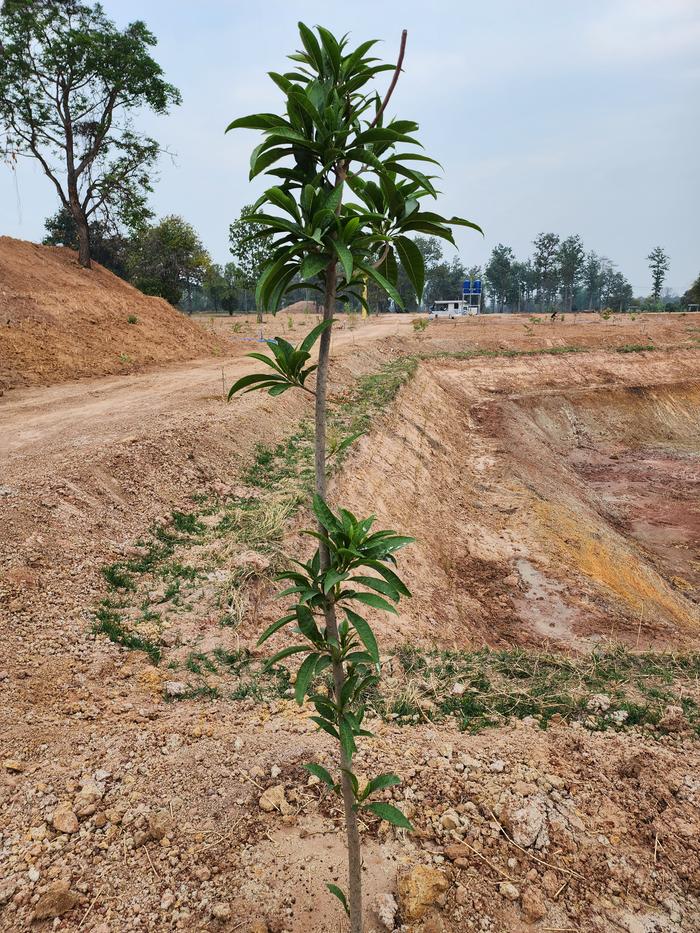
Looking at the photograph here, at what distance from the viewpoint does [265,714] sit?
4.02 m

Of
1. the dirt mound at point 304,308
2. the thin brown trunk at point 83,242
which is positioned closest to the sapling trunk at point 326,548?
the thin brown trunk at point 83,242

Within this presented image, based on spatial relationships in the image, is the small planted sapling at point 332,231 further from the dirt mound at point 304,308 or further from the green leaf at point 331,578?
the dirt mound at point 304,308

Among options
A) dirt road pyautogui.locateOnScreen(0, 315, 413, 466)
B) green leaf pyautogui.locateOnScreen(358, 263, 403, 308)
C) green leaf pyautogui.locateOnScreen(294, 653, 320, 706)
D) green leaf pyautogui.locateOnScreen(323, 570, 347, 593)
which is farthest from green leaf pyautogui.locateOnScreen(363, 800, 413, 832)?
dirt road pyautogui.locateOnScreen(0, 315, 413, 466)

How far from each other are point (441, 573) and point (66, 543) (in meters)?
5.99

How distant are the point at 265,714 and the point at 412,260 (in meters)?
3.28

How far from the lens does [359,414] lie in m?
12.6

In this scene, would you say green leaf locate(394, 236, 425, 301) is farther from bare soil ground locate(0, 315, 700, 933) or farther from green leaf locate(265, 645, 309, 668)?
bare soil ground locate(0, 315, 700, 933)

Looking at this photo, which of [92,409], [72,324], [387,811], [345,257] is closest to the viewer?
[345,257]

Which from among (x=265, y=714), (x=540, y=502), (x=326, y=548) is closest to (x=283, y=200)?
(x=326, y=548)

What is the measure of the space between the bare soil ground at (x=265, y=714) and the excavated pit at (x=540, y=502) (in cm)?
11

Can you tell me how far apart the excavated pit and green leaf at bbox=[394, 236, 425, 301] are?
187 inches

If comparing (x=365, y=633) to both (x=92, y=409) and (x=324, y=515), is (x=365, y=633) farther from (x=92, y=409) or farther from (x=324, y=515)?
(x=92, y=409)

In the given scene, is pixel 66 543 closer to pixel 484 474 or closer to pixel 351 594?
pixel 351 594

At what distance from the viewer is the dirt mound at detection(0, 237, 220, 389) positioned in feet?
45.1
